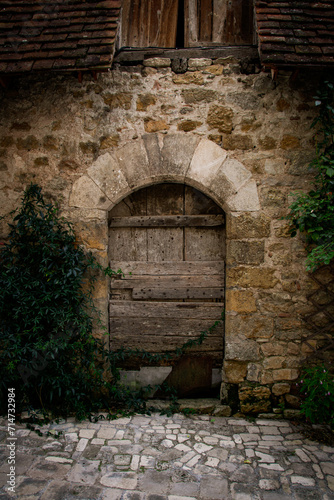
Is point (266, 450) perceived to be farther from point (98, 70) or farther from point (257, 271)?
point (98, 70)

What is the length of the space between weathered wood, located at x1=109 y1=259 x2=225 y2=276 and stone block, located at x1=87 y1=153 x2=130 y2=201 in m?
0.73

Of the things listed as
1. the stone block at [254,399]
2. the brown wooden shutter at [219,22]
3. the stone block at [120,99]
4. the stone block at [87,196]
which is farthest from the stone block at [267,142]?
the stone block at [254,399]

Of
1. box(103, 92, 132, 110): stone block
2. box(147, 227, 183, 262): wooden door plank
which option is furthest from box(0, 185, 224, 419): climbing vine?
box(103, 92, 132, 110): stone block

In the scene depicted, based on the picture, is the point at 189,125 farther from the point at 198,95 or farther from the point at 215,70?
the point at 215,70

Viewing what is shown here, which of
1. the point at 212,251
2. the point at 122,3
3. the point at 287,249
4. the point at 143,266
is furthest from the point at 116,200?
the point at 122,3

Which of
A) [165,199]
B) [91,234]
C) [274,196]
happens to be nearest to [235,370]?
[274,196]

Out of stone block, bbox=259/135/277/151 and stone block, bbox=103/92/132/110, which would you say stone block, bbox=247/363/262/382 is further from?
stone block, bbox=103/92/132/110

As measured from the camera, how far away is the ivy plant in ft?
9.41

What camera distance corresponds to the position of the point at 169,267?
3.37 metres

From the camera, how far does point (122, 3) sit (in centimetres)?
327

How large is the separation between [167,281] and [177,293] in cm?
16

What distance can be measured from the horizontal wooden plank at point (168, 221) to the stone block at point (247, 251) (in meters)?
0.30

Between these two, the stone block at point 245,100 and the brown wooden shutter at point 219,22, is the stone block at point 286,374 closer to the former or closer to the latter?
the stone block at point 245,100

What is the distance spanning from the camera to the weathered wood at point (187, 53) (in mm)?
3094
